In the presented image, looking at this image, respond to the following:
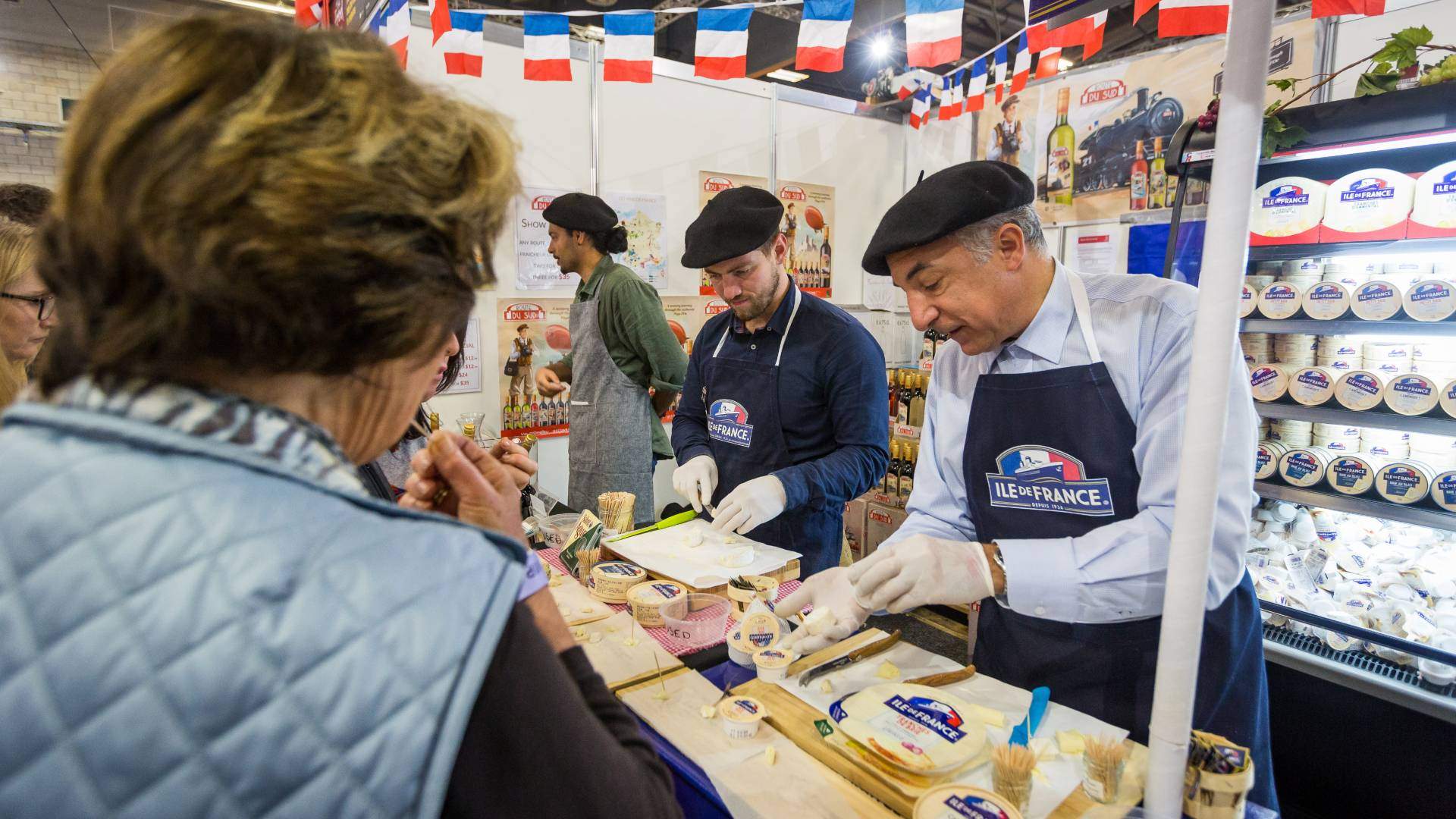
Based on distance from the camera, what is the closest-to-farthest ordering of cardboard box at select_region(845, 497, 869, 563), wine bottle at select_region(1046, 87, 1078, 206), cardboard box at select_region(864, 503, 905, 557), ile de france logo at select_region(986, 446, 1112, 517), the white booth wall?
ile de france logo at select_region(986, 446, 1112, 517) < the white booth wall < wine bottle at select_region(1046, 87, 1078, 206) < cardboard box at select_region(864, 503, 905, 557) < cardboard box at select_region(845, 497, 869, 563)

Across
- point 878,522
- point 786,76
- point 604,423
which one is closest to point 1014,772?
point 604,423

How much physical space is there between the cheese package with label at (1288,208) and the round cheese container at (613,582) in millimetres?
2580

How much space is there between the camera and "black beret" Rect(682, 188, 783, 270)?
8.38 ft

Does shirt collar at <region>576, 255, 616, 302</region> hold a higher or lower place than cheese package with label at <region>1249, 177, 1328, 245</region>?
lower

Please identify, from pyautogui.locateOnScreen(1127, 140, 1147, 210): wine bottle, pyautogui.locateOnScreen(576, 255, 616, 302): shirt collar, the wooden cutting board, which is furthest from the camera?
pyautogui.locateOnScreen(1127, 140, 1147, 210): wine bottle

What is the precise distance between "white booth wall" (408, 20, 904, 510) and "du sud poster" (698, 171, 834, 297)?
72 mm

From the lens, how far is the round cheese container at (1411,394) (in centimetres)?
249

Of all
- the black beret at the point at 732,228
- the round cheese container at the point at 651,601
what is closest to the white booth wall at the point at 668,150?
the black beret at the point at 732,228

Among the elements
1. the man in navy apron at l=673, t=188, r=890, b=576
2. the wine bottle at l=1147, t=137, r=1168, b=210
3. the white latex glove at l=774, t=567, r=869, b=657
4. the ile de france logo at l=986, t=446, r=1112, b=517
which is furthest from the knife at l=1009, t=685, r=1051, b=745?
the wine bottle at l=1147, t=137, r=1168, b=210

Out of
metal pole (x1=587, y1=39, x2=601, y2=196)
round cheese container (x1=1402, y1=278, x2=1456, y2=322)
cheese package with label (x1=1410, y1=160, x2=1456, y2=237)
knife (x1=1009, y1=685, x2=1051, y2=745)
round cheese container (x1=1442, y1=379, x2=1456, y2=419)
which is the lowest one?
knife (x1=1009, y1=685, x2=1051, y2=745)

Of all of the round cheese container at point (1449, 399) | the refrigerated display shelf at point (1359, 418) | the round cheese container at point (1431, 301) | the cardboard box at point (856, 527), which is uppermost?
the round cheese container at point (1431, 301)

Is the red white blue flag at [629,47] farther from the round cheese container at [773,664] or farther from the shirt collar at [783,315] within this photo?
the round cheese container at [773,664]

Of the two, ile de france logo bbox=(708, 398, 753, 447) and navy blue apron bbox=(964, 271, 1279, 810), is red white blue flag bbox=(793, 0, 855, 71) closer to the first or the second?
ile de france logo bbox=(708, 398, 753, 447)

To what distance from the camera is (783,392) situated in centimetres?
265
